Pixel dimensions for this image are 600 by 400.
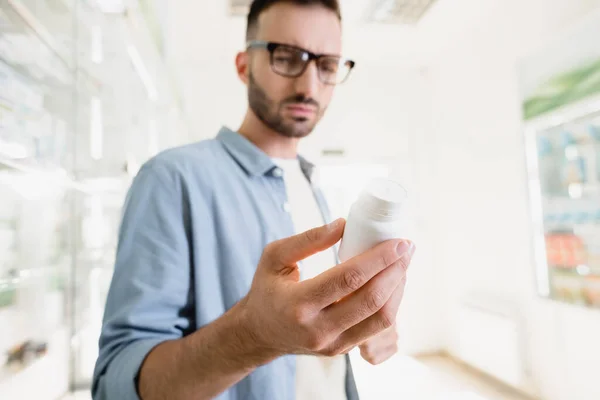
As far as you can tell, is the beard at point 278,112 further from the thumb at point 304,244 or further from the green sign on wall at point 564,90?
the green sign on wall at point 564,90

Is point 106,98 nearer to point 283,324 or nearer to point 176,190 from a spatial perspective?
point 176,190

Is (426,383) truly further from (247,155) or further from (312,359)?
(247,155)

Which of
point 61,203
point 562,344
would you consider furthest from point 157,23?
point 562,344

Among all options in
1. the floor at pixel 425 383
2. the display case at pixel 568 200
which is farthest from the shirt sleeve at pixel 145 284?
the display case at pixel 568 200

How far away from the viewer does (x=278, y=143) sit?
0.78 m

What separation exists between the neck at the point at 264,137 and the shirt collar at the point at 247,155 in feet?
0.20

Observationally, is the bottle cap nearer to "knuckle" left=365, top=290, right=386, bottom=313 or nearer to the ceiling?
"knuckle" left=365, top=290, right=386, bottom=313

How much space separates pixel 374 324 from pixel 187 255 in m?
0.28

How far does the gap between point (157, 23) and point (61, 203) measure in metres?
1.26

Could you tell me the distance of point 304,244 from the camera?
0.32 meters

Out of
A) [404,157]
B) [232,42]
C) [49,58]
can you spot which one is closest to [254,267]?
[49,58]

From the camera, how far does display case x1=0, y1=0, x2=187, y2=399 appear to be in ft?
2.16

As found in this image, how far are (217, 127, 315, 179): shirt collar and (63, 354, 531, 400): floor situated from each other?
1618 mm

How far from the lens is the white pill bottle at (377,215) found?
0.33m
